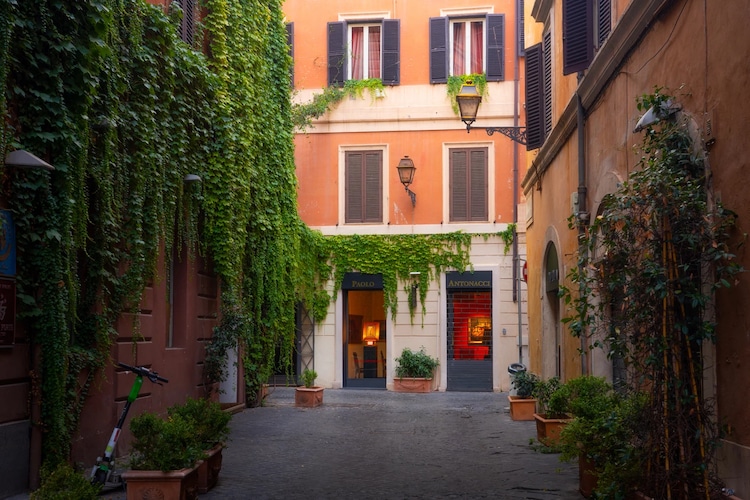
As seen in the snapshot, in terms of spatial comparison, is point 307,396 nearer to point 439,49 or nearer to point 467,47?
point 439,49

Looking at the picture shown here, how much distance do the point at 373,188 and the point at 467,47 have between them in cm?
463

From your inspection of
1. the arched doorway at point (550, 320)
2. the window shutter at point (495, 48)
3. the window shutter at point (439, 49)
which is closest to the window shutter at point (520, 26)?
the window shutter at point (495, 48)

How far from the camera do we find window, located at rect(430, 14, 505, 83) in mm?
24391

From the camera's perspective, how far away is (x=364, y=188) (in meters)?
24.8

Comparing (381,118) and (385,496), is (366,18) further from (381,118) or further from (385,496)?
(385,496)

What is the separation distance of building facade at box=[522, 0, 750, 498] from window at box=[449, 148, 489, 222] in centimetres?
485

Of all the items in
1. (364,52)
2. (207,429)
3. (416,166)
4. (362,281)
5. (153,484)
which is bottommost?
(153,484)

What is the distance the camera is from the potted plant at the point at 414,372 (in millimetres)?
23438

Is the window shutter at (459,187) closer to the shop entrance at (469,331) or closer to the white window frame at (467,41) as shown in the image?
the shop entrance at (469,331)

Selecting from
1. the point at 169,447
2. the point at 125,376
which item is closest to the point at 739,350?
the point at 169,447

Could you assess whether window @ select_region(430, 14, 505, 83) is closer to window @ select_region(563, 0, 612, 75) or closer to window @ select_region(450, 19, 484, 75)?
window @ select_region(450, 19, 484, 75)

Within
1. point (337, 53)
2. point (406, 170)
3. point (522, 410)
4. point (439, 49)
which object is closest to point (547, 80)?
point (522, 410)

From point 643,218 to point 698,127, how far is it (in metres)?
0.80

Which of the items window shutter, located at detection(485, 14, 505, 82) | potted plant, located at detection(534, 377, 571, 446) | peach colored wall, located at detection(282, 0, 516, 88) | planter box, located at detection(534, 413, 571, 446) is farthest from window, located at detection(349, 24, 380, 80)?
planter box, located at detection(534, 413, 571, 446)
